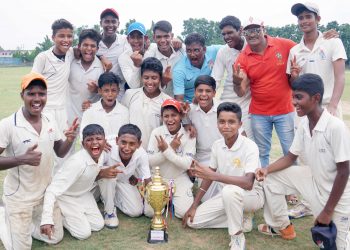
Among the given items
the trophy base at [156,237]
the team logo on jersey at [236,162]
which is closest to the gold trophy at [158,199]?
the trophy base at [156,237]

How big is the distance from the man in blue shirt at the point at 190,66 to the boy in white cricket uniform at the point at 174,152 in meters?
0.57

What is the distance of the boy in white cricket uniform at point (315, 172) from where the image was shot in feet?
11.7

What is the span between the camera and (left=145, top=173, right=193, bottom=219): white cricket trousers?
470cm

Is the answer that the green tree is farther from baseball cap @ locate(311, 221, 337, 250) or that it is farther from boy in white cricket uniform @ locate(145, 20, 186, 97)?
baseball cap @ locate(311, 221, 337, 250)

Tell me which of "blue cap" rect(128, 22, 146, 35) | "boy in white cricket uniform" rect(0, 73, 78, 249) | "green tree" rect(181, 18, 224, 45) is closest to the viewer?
"boy in white cricket uniform" rect(0, 73, 78, 249)

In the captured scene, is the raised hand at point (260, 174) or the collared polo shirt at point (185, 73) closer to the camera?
the raised hand at point (260, 174)

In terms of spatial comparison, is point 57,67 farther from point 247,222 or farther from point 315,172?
point 315,172

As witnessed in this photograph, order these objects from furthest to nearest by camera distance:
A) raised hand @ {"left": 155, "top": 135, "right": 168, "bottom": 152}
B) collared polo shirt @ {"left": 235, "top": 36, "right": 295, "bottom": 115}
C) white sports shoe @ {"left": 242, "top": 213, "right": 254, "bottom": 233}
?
collared polo shirt @ {"left": 235, "top": 36, "right": 295, "bottom": 115} < raised hand @ {"left": 155, "top": 135, "right": 168, "bottom": 152} < white sports shoe @ {"left": 242, "top": 213, "right": 254, "bottom": 233}

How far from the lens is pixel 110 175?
14.3ft

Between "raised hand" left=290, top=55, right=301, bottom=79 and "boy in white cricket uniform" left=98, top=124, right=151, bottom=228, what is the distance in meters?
Result: 1.92

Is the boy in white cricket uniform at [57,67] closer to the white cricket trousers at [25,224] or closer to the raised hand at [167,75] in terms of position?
the raised hand at [167,75]

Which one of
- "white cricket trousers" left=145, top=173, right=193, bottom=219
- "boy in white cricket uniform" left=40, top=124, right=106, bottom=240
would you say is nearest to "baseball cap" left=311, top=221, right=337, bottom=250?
"white cricket trousers" left=145, top=173, right=193, bottom=219

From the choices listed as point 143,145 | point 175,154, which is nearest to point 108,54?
point 143,145

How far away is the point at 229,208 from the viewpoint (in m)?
3.88
